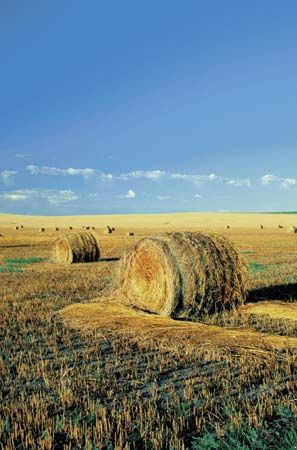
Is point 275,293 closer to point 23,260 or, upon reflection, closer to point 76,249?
point 76,249

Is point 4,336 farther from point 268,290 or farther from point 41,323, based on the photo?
point 268,290

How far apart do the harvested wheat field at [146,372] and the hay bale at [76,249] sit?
9.89 metres

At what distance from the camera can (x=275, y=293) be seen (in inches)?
508

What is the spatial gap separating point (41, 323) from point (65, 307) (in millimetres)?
1209

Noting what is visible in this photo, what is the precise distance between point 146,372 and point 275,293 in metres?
7.24

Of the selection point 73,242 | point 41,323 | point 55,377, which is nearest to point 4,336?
point 41,323

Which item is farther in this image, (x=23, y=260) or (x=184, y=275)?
(x=23, y=260)

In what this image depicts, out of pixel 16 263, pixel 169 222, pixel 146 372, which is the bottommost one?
pixel 146 372

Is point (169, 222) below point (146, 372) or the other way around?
the other way around

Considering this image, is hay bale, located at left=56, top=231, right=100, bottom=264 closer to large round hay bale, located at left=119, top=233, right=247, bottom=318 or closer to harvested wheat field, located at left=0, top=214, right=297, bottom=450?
harvested wheat field, located at left=0, top=214, right=297, bottom=450

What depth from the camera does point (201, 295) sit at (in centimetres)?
998

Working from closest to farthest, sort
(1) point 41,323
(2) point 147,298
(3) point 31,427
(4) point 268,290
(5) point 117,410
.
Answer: (3) point 31,427 < (5) point 117,410 < (1) point 41,323 < (2) point 147,298 < (4) point 268,290

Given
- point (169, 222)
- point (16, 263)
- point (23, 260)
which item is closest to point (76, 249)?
point (16, 263)

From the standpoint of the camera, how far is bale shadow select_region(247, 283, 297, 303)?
12023mm
